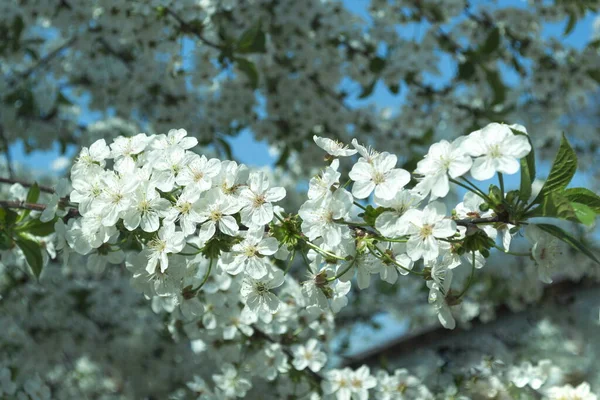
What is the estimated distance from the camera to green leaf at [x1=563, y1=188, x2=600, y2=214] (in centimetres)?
115

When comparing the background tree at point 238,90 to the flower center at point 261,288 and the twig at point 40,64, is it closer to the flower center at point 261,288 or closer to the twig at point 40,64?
the twig at point 40,64

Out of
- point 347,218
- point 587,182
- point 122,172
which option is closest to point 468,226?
point 347,218

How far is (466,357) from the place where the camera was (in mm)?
2332

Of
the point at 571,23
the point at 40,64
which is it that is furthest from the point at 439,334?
the point at 40,64

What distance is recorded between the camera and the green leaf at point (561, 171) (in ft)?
3.81

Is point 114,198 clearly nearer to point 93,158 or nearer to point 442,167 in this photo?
point 93,158

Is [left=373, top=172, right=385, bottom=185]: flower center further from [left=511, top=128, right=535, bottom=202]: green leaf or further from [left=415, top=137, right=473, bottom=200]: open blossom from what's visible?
[left=511, top=128, right=535, bottom=202]: green leaf

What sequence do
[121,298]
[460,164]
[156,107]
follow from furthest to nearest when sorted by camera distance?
[121,298]
[156,107]
[460,164]

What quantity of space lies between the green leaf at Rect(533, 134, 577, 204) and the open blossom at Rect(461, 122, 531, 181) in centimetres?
9

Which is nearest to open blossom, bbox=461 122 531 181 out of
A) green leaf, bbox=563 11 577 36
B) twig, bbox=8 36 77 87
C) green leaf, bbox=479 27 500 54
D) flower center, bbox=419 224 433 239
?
flower center, bbox=419 224 433 239

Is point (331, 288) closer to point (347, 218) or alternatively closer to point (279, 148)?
point (347, 218)

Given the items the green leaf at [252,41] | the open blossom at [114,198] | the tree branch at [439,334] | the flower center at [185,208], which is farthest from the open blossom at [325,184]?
the tree branch at [439,334]

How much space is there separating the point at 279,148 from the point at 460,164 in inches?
103

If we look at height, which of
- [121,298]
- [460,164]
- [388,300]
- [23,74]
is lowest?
[388,300]
